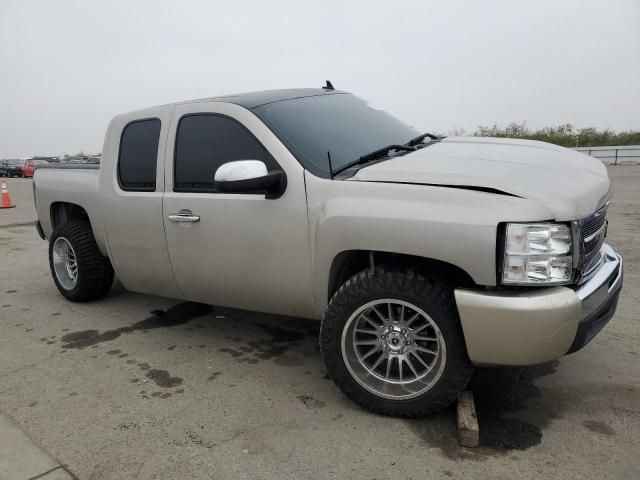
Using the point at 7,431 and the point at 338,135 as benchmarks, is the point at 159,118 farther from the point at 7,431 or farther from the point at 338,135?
the point at 7,431

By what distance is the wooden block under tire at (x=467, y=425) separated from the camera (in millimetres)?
2482

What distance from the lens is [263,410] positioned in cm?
292

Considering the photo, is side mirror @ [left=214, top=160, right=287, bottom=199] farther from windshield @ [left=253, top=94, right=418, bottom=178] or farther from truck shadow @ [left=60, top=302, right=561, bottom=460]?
truck shadow @ [left=60, top=302, right=561, bottom=460]

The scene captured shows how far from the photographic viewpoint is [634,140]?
36.3 m

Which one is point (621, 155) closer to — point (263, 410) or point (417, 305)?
point (417, 305)

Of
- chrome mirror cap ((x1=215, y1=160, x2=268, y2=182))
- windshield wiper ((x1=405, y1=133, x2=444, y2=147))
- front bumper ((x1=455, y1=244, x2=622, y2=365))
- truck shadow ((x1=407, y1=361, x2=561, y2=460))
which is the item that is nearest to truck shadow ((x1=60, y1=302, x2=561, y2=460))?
truck shadow ((x1=407, y1=361, x2=561, y2=460))

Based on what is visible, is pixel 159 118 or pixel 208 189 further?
pixel 159 118

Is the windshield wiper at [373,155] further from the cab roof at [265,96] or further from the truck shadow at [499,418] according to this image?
the truck shadow at [499,418]

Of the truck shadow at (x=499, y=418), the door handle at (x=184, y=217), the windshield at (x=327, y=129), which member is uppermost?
the windshield at (x=327, y=129)

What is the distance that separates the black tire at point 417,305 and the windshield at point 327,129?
2.31ft

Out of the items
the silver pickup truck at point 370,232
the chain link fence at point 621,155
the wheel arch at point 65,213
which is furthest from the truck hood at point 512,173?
the chain link fence at point 621,155

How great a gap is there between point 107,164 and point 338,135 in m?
1.99

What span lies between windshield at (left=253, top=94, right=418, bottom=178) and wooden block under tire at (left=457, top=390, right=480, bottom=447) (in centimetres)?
145

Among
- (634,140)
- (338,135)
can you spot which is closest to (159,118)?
(338,135)
